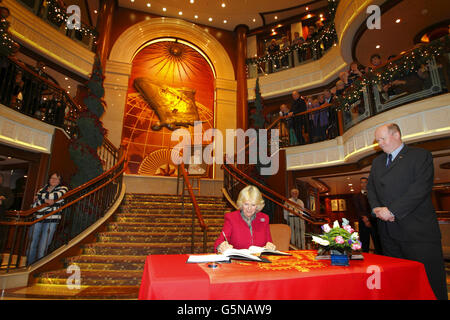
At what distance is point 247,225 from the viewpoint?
2311mm

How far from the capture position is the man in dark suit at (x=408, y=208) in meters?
1.86

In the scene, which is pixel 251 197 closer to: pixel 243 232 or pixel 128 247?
pixel 243 232

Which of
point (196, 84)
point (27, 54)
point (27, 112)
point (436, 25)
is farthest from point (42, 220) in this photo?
point (436, 25)

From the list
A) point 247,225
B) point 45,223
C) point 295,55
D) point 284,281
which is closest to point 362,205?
point 247,225

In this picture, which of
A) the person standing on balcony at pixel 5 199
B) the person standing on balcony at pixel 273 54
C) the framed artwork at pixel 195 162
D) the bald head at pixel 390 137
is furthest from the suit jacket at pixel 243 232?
the person standing on balcony at pixel 273 54

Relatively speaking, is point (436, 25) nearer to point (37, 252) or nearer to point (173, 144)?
point (173, 144)

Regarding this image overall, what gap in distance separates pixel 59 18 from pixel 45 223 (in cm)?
756

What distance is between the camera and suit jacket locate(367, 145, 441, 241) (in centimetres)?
193

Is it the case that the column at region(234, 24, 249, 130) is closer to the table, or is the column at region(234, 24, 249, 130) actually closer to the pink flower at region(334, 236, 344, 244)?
the pink flower at region(334, 236, 344, 244)

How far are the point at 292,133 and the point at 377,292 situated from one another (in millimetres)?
7085

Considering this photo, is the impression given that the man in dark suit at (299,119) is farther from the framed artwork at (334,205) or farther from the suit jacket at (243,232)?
the framed artwork at (334,205)

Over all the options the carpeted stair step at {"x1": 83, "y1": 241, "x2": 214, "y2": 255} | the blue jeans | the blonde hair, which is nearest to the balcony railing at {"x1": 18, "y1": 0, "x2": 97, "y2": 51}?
the blue jeans

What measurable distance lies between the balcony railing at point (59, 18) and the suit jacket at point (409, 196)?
33.5ft

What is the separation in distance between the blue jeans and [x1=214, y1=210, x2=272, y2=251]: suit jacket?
3.47 meters
